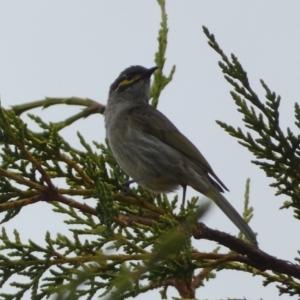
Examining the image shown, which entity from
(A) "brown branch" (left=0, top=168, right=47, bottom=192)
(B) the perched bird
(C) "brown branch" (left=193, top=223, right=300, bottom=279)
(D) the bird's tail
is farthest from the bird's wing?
(A) "brown branch" (left=0, top=168, right=47, bottom=192)

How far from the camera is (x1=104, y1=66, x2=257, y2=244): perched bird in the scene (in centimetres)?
545

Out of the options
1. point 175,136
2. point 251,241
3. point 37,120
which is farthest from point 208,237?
point 175,136

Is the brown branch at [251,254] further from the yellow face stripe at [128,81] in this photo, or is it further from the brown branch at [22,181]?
the yellow face stripe at [128,81]

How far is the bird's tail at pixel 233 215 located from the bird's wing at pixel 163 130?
0.57 metres

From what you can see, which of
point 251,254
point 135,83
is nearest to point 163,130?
point 135,83

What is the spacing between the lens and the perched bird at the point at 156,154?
5449mm

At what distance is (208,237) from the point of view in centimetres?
350

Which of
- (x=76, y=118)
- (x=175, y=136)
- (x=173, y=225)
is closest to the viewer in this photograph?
(x=173, y=225)

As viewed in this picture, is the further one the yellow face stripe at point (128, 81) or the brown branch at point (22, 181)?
the yellow face stripe at point (128, 81)

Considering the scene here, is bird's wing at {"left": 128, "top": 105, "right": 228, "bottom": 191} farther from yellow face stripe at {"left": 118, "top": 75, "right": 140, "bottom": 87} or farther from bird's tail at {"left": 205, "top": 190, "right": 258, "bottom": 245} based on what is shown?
yellow face stripe at {"left": 118, "top": 75, "right": 140, "bottom": 87}

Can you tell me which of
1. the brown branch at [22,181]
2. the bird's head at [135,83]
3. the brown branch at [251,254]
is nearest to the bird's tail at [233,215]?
the brown branch at [251,254]

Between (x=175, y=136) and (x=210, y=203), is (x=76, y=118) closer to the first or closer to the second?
(x=175, y=136)

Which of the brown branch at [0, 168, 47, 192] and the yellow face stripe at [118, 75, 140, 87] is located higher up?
the yellow face stripe at [118, 75, 140, 87]

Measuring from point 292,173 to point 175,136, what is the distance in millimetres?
2962
